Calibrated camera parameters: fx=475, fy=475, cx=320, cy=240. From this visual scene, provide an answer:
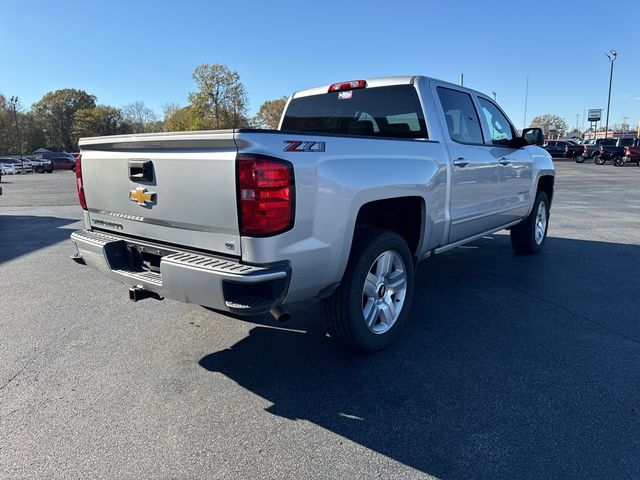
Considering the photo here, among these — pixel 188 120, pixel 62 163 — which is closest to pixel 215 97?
pixel 188 120

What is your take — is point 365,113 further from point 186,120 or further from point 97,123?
point 97,123

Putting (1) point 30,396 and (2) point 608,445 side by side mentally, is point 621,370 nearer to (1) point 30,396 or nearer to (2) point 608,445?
(2) point 608,445

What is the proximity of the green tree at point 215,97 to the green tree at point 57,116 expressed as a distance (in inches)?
1787

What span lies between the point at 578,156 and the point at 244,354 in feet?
148

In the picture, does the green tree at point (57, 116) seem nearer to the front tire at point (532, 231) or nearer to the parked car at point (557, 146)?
the parked car at point (557, 146)

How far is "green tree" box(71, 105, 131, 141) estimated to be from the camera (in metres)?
91.2

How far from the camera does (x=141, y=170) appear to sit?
10.2 ft

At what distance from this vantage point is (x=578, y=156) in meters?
41.3

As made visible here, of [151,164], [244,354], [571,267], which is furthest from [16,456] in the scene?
[571,267]

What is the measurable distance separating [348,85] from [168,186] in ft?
7.94

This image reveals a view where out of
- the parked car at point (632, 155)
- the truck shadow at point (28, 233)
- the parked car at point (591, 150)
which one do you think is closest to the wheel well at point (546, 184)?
the truck shadow at point (28, 233)

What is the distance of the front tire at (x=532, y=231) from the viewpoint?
6566 mm

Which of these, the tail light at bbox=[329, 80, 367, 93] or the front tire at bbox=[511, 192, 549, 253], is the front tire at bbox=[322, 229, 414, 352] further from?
the front tire at bbox=[511, 192, 549, 253]

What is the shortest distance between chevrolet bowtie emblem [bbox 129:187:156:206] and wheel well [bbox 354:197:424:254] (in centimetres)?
146
